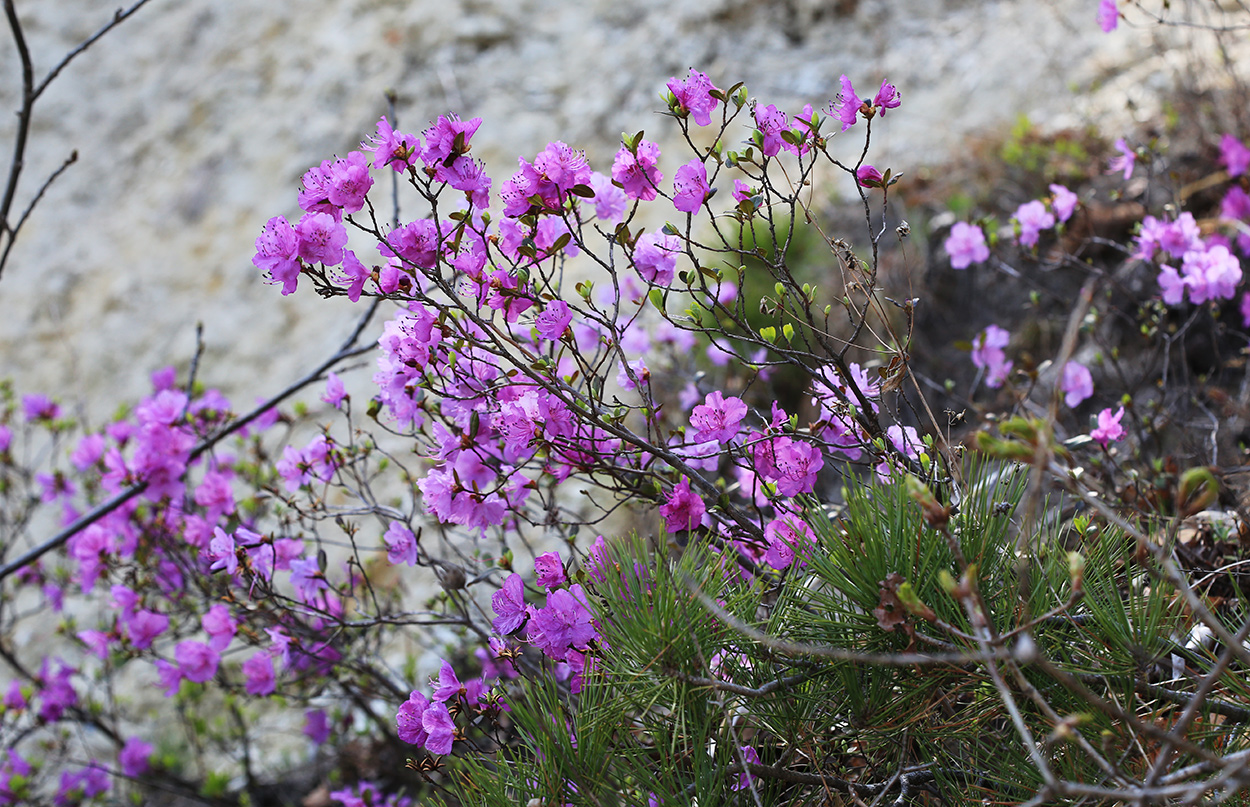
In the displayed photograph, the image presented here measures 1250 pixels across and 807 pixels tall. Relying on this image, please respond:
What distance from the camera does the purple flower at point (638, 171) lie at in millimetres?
1373

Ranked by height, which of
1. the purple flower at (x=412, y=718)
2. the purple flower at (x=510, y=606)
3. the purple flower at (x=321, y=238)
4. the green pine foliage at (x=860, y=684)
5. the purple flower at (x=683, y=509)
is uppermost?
the purple flower at (x=321, y=238)

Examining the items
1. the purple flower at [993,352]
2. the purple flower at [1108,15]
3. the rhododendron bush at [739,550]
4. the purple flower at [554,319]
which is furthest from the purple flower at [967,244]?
the purple flower at [554,319]

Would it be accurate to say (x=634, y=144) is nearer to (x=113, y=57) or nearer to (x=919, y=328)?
(x=919, y=328)

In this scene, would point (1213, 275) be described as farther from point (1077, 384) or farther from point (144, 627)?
point (144, 627)

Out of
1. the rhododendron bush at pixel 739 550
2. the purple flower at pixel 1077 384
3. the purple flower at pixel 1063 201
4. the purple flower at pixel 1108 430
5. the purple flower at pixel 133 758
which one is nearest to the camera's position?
the rhododendron bush at pixel 739 550

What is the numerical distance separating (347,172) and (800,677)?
965mm

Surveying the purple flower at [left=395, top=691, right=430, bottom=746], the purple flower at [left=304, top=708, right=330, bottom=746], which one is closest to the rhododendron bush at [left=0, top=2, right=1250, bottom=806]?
the purple flower at [left=395, top=691, right=430, bottom=746]

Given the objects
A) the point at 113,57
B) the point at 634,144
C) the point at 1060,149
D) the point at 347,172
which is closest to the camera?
the point at 347,172

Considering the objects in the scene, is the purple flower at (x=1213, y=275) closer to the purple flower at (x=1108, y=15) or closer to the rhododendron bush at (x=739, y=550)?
the rhododendron bush at (x=739, y=550)

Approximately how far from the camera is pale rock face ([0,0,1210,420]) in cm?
518

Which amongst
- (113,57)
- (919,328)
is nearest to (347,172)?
(919,328)

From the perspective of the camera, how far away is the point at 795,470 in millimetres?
1351

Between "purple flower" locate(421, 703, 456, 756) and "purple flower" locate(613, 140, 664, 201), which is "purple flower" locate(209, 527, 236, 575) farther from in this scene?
"purple flower" locate(613, 140, 664, 201)

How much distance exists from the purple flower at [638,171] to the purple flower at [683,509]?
0.50 meters
